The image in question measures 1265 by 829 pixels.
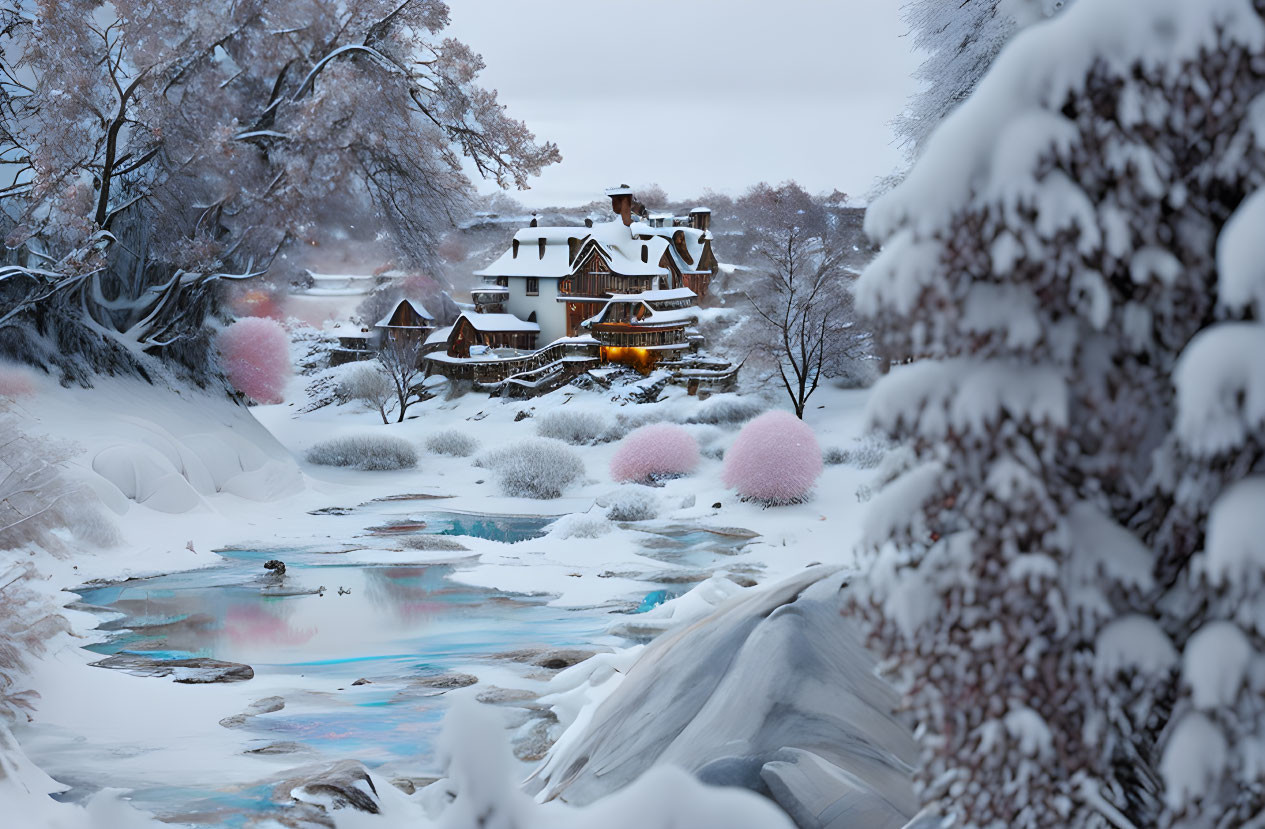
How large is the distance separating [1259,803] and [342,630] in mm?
6130

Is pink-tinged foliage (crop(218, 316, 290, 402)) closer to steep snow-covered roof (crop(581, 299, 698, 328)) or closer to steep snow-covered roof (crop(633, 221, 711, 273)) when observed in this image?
steep snow-covered roof (crop(581, 299, 698, 328))

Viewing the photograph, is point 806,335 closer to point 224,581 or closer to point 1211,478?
point 224,581

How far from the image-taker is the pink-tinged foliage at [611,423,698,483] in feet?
39.5

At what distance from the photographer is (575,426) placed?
46.1 feet

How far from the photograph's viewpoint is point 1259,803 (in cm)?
146

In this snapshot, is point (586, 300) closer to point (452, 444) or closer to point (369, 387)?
point (369, 387)

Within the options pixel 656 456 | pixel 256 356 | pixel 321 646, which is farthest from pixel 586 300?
pixel 321 646

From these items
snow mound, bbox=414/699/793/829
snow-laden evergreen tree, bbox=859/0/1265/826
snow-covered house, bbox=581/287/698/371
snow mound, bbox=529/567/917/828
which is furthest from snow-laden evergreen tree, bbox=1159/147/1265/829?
snow-covered house, bbox=581/287/698/371

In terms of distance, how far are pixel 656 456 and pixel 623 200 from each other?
269 inches

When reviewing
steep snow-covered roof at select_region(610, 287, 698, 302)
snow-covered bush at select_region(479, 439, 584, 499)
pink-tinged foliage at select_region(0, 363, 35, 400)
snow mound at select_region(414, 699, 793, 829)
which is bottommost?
snow-covered bush at select_region(479, 439, 584, 499)

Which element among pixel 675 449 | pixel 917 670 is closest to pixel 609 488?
pixel 675 449

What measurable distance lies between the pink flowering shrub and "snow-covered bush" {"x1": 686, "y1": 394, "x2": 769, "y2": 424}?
2.99 m

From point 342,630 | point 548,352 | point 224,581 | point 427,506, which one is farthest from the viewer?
point 548,352

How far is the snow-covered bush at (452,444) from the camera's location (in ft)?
46.4
